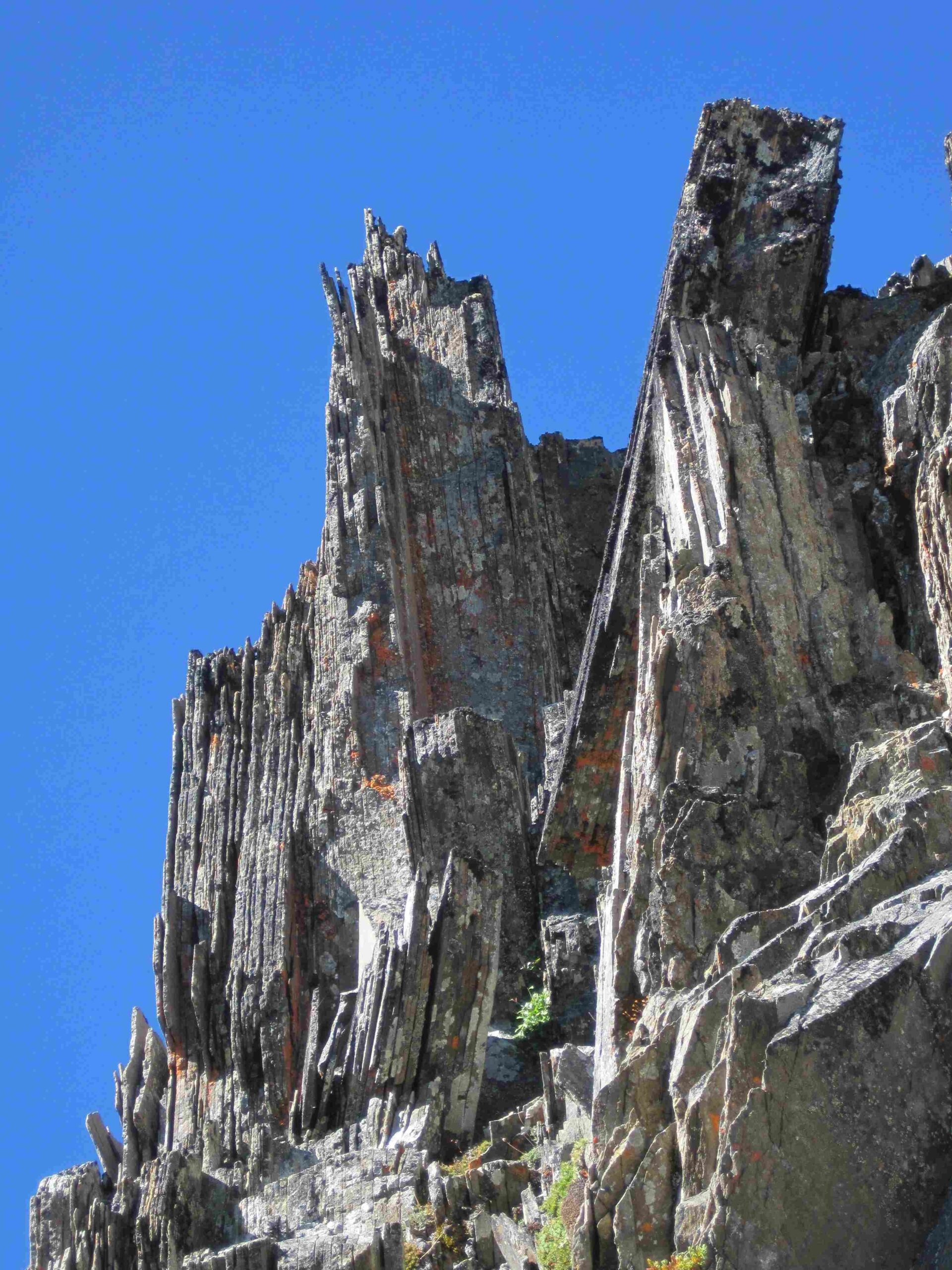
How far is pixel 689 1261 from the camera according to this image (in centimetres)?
1440

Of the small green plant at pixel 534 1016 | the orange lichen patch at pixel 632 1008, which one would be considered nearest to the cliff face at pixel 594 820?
the orange lichen patch at pixel 632 1008

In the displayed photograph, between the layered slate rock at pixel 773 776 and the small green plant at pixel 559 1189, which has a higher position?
the layered slate rock at pixel 773 776

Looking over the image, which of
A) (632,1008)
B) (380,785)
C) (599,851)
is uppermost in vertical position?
(380,785)

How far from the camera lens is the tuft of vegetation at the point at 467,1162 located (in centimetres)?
2064

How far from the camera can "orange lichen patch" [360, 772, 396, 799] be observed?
2947 centimetres

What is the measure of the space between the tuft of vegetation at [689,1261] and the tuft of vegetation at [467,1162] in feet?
18.7

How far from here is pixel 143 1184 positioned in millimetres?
23141

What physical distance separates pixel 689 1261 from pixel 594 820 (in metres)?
12.2

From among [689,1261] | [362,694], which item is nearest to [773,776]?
[689,1261]

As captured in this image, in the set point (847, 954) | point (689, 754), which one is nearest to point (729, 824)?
point (689, 754)

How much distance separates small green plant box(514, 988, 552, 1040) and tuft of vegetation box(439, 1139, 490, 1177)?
310 cm

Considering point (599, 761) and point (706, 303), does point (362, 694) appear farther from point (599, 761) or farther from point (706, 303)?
point (706, 303)

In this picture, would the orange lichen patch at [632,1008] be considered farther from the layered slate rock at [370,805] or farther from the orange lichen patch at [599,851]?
the orange lichen patch at [599,851]

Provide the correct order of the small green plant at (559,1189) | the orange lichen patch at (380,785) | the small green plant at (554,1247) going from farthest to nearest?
the orange lichen patch at (380,785) < the small green plant at (559,1189) < the small green plant at (554,1247)
